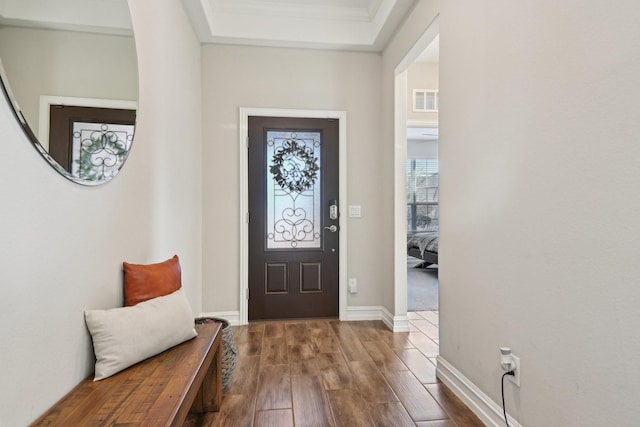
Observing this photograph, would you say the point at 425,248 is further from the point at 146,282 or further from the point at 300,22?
the point at 146,282

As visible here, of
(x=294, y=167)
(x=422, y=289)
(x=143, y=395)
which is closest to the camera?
(x=143, y=395)

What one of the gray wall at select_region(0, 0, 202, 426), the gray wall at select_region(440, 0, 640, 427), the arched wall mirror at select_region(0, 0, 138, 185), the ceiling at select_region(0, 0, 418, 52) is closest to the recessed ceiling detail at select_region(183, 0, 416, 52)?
the ceiling at select_region(0, 0, 418, 52)

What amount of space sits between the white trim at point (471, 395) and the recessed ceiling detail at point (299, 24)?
279 cm

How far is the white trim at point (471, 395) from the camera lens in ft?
5.38

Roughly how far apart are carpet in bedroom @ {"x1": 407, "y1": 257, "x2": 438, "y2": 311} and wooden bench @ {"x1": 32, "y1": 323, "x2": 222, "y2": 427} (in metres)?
2.89

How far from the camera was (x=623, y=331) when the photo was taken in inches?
41.0

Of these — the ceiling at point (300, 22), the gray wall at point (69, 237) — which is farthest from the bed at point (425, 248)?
the gray wall at point (69, 237)

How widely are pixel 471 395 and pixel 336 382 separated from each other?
2.59 feet

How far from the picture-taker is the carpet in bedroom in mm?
3973

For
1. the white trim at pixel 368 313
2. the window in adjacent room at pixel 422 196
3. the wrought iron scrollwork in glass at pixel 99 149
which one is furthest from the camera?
the window in adjacent room at pixel 422 196

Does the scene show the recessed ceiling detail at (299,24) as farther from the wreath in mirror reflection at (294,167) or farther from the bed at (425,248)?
the bed at (425,248)

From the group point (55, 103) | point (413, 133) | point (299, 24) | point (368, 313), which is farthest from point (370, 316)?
point (413, 133)

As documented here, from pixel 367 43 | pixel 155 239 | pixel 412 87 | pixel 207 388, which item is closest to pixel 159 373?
pixel 207 388

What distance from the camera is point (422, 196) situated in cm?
823
